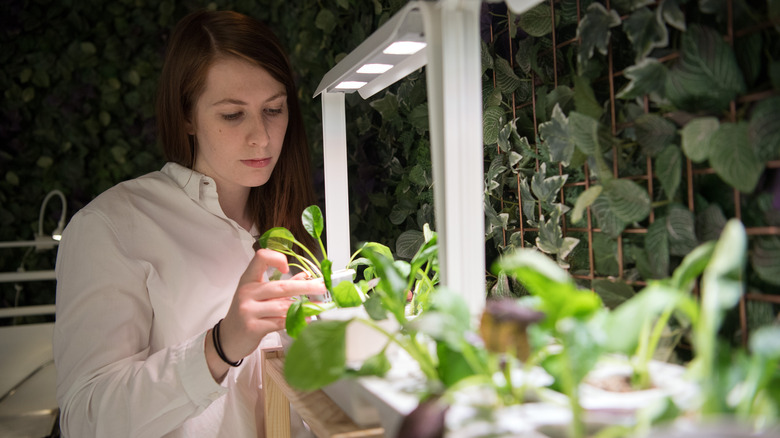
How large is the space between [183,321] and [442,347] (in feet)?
2.25

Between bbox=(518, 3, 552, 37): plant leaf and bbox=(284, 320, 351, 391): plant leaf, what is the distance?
45 cm

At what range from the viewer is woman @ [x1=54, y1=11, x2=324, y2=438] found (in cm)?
86

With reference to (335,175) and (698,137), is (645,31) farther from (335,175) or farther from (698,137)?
(335,175)

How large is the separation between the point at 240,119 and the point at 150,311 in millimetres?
366

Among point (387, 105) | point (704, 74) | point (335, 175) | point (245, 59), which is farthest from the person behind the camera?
point (387, 105)

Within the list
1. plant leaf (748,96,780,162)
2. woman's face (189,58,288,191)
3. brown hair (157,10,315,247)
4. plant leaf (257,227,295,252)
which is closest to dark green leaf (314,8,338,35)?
brown hair (157,10,315,247)

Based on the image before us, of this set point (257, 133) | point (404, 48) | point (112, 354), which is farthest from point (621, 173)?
point (112, 354)

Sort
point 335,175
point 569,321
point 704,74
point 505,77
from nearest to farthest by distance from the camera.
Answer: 1. point 569,321
2. point 704,74
3. point 505,77
4. point 335,175

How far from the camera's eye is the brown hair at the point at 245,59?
109cm

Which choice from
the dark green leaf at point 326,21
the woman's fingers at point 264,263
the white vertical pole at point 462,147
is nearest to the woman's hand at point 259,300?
the woman's fingers at point 264,263

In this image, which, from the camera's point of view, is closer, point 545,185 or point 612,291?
point 612,291

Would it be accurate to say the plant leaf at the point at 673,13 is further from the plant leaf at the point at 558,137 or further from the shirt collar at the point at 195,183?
the shirt collar at the point at 195,183

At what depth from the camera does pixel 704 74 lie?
1.59 feet

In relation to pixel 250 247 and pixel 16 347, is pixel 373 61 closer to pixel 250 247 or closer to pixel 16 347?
pixel 250 247
